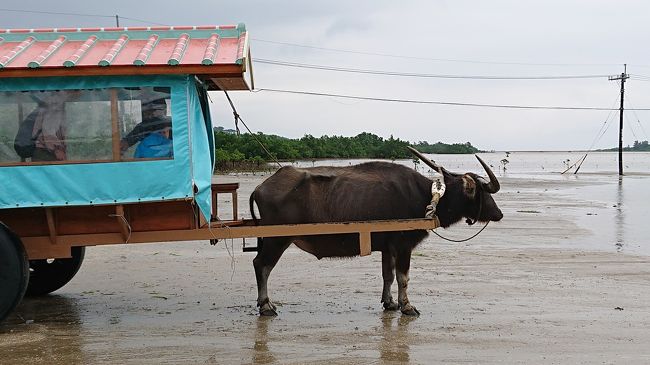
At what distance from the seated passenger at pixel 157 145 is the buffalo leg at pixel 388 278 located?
98.3 inches

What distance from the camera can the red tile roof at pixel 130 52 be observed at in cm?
598

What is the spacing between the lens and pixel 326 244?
711 cm

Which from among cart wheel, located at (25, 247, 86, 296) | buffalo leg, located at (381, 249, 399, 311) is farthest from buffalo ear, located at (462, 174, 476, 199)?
cart wheel, located at (25, 247, 86, 296)

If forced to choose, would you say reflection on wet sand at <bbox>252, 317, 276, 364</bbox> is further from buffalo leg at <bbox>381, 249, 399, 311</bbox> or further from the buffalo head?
the buffalo head

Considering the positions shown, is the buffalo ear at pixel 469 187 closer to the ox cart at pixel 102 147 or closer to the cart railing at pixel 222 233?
the cart railing at pixel 222 233

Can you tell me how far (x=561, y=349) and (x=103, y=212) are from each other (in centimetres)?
421

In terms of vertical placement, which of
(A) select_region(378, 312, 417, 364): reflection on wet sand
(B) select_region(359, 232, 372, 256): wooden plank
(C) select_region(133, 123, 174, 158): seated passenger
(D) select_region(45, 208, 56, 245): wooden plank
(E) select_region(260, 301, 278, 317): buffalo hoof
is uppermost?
(C) select_region(133, 123, 174, 158): seated passenger

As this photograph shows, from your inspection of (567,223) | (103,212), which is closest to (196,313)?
(103,212)

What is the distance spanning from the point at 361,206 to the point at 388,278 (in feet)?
2.64

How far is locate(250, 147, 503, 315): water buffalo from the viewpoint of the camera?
278 inches

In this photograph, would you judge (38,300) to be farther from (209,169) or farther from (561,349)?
(561,349)

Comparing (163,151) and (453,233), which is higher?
(163,151)

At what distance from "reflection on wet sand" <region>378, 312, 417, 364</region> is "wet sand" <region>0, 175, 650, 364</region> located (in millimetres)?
17

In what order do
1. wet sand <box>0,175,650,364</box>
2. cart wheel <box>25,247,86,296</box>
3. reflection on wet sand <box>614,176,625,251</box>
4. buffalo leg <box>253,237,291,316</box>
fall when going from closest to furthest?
wet sand <box>0,175,650,364</box>, buffalo leg <box>253,237,291,316</box>, cart wheel <box>25,247,86,296</box>, reflection on wet sand <box>614,176,625,251</box>
